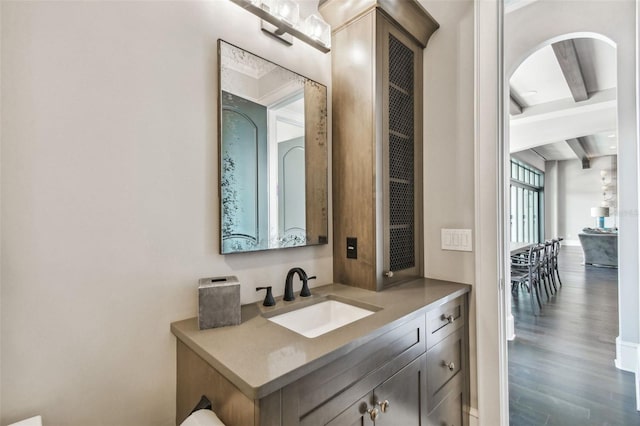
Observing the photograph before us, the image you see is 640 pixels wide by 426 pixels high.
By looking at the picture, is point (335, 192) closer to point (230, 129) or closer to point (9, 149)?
point (230, 129)

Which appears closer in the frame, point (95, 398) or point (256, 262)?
point (95, 398)

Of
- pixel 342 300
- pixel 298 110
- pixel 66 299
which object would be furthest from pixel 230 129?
pixel 342 300

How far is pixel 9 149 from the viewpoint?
0.88 m

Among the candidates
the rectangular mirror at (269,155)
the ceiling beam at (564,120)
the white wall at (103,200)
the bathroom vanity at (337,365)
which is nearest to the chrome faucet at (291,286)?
the bathroom vanity at (337,365)

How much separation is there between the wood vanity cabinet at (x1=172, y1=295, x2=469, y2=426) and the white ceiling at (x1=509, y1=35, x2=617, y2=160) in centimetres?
327

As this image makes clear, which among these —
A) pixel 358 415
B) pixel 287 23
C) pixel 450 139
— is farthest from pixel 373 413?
pixel 287 23

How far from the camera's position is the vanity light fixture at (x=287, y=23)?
1380mm

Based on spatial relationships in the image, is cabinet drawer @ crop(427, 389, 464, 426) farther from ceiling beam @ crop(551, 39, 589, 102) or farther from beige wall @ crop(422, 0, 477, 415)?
ceiling beam @ crop(551, 39, 589, 102)

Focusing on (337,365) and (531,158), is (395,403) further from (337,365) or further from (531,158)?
(531,158)

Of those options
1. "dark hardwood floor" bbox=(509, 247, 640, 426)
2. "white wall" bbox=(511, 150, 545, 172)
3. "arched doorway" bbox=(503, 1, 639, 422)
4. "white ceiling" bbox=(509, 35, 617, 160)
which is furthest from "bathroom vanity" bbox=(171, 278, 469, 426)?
"white wall" bbox=(511, 150, 545, 172)

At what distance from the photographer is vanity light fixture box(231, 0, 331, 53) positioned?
1.38 m

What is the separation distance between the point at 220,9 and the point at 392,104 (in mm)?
970

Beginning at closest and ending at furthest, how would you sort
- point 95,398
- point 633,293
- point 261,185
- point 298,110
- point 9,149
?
point 9,149 < point 95,398 < point 261,185 < point 298,110 < point 633,293

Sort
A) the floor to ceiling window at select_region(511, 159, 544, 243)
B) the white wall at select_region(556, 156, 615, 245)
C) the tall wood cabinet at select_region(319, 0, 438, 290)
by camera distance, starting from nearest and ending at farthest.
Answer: the tall wood cabinet at select_region(319, 0, 438, 290) → the floor to ceiling window at select_region(511, 159, 544, 243) → the white wall at select_region(556, 156, 615, 245)
